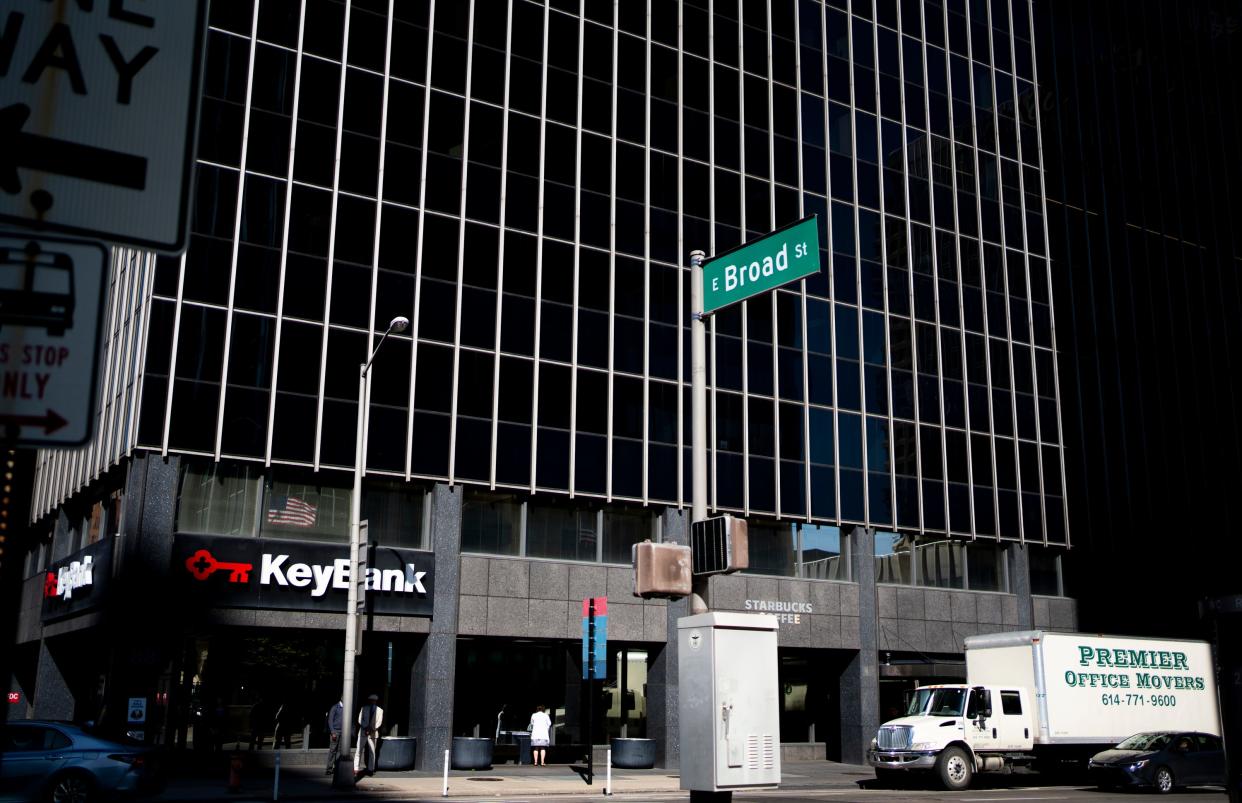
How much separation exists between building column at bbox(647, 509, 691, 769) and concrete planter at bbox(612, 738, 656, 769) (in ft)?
1.74

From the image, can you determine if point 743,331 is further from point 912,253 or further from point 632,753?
point 632,753

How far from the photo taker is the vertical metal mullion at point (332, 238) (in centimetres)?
2907

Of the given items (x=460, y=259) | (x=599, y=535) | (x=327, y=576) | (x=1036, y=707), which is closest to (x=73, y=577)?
(x=327, y=576)

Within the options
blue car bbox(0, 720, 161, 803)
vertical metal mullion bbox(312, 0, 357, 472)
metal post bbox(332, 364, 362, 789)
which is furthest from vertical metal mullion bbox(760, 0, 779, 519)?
blue car bbox(0, 720, 161, 803)

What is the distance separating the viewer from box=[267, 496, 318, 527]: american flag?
2886cm

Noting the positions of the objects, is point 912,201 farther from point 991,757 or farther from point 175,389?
point 175,389

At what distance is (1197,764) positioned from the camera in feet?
88.4

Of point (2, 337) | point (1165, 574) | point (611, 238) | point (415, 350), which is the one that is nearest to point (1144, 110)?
point (1165, 574)

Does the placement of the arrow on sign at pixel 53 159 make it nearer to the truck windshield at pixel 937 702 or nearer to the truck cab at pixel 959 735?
the truck cab at pixel 959 735

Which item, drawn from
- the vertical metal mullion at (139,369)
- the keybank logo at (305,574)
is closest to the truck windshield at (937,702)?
the keybank logo at (305,574)

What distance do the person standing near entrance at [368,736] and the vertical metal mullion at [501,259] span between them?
255 inches

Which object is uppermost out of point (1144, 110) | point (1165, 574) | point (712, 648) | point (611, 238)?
point (1144, 110)

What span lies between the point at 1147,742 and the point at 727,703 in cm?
2143

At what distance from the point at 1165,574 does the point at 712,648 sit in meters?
38.5
